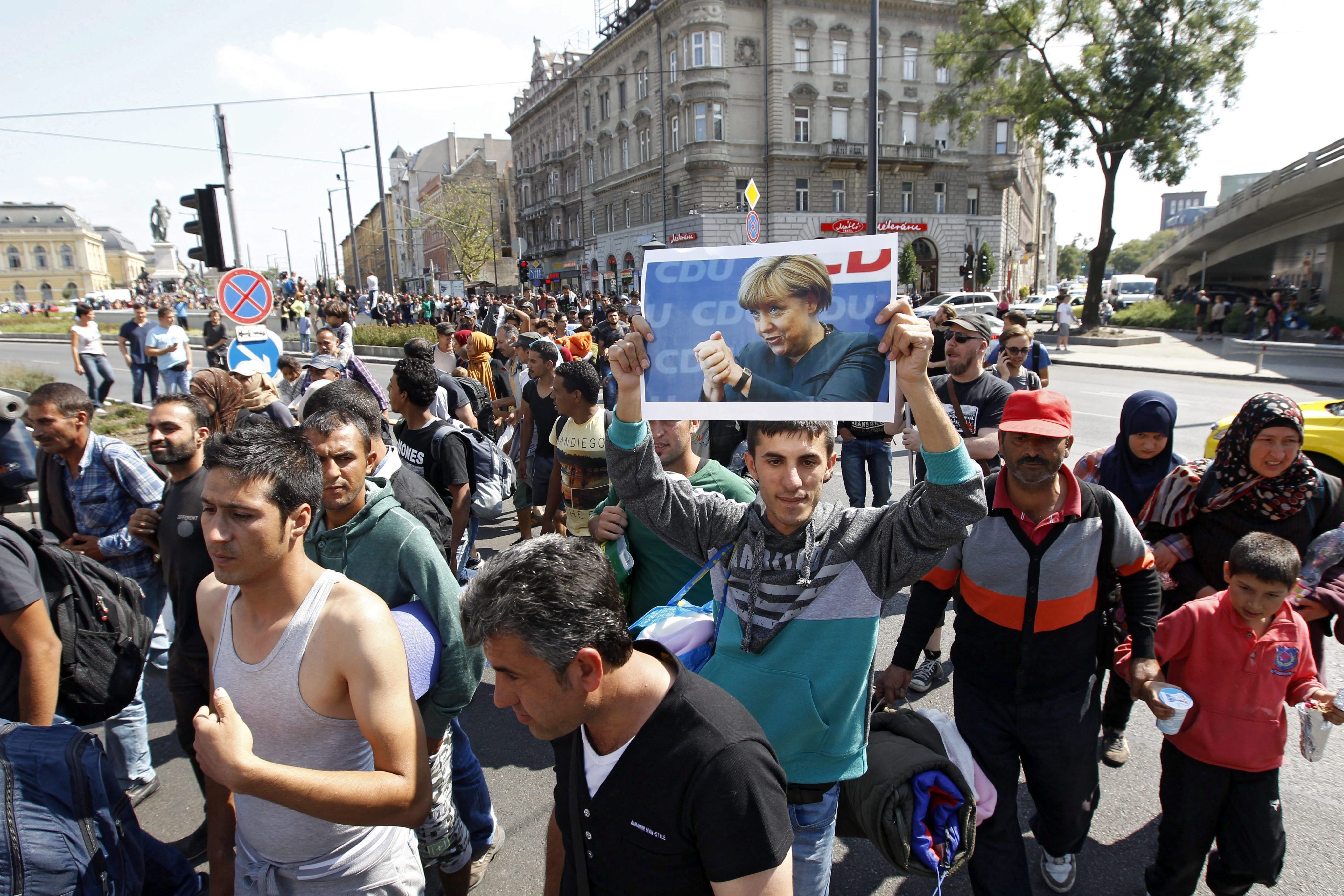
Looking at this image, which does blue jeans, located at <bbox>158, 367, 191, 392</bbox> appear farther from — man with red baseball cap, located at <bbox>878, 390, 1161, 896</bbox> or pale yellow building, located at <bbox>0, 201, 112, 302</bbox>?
pale yellow building, located at <bbox>0, 201, 112, 302</bbox>

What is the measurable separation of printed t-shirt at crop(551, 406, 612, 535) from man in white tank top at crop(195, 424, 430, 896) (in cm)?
265

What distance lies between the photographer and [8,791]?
1.68m

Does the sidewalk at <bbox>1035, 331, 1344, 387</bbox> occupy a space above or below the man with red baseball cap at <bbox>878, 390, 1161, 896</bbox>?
below

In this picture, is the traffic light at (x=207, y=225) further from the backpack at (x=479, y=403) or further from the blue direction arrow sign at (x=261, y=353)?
the backpack at (x=479, y=403)

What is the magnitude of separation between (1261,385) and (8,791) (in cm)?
2034

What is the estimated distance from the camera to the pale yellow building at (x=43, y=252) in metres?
99.1

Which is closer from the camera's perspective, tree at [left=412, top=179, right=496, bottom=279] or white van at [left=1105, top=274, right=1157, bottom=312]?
tree at [left=412, top=179, right=496, bottom=279]

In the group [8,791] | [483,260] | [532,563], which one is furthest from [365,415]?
[483,260]

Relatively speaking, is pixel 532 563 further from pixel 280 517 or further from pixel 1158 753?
pixel 1158 753

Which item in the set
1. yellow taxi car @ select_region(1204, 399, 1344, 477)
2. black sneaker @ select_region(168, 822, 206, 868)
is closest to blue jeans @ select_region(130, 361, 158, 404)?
black sneaker @ select_region(168, 822, 206, 868)

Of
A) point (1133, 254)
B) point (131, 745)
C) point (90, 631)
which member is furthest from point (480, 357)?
point (1133, 254)

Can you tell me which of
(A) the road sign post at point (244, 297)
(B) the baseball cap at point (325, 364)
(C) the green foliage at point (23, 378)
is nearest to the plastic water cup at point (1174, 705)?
(B) the baseball cap at point (325, 364)

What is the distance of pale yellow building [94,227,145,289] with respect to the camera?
392ft

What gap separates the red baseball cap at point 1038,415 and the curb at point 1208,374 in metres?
15.6
